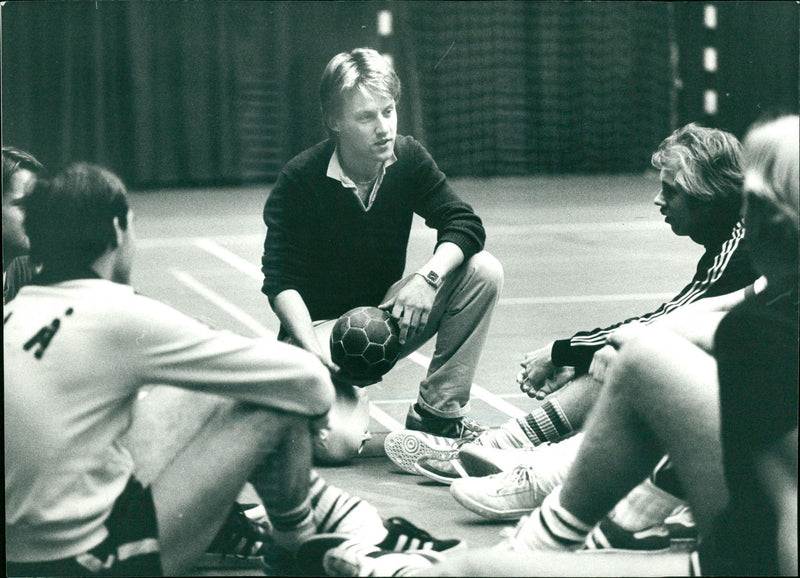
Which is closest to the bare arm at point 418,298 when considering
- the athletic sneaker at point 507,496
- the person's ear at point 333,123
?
the person's ear at point 333,123

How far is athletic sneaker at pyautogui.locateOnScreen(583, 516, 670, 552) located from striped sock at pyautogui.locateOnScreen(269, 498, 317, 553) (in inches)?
26.6

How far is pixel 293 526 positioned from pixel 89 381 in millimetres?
594

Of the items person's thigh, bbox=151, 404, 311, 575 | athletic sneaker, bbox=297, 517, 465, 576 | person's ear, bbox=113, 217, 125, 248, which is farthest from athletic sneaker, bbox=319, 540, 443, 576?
person's ear, bbox=113, 217, 125, 248

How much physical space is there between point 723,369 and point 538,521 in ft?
2.00

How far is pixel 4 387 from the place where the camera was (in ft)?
7.50

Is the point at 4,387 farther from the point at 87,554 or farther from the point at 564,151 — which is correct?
the point at 564,151

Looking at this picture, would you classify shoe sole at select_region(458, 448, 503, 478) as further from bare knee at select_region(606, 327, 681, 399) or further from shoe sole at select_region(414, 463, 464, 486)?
bare knee at select_region(606, 327, 681, 399)

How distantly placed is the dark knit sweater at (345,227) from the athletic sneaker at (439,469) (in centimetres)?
54

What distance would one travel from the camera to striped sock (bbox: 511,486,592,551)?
237 cm

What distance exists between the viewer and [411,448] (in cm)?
348

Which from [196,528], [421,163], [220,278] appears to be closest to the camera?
[196,528]

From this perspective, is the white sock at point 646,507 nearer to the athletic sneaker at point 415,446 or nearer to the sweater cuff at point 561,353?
the sweater cuff at point 561,353

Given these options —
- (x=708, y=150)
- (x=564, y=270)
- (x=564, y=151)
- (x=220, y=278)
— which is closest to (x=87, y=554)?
(x=708, y=150)

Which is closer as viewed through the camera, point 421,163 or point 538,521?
point 538,521
